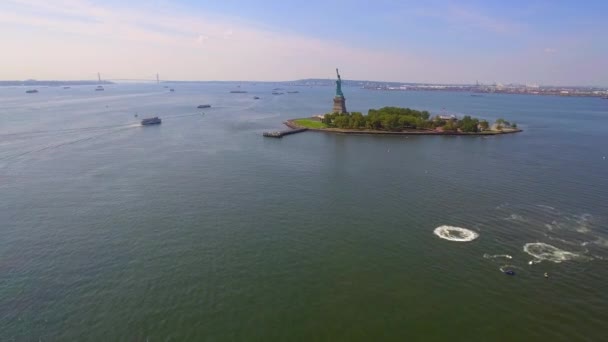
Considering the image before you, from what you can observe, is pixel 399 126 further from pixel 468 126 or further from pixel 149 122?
pixel 149 122

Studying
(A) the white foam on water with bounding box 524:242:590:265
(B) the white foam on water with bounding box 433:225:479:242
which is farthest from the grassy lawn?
(A) the white foam on water with bounding box 524:242:590:265

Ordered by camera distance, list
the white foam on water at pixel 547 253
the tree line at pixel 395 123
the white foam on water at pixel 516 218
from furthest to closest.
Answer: the tree line at pixel 395 123 < the white foam on water at pixel 516 218 < the white foam on water at pixel 547 253

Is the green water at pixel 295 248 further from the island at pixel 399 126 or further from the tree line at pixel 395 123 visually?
the tree line at pixel 395 123

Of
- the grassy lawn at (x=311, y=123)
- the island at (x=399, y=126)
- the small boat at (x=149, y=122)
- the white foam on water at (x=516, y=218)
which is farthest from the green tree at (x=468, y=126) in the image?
the small boat at (x=149, y=122)

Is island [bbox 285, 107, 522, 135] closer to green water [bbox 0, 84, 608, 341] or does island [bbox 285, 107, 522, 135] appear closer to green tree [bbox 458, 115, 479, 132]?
green tree [bbox 458, 115, 479, 132]

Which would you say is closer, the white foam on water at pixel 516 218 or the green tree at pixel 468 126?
the white foam on water at pixel 516 218

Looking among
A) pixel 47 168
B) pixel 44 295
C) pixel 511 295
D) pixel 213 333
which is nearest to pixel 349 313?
pixel 213 333

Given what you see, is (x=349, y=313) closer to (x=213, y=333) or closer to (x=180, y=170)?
(x=213, y=333)

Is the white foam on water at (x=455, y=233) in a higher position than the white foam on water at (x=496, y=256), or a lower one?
higher
